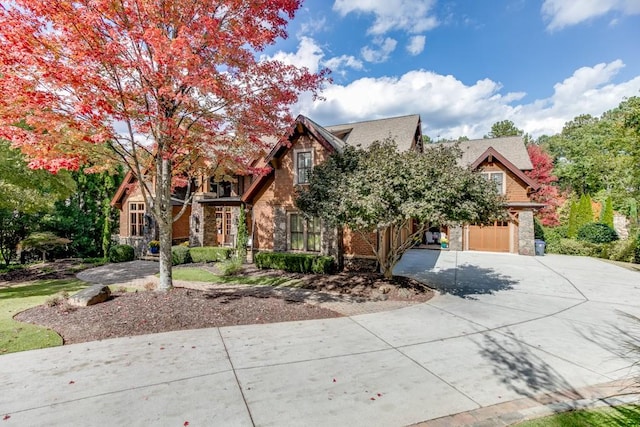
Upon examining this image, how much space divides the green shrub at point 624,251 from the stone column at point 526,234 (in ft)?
14.4

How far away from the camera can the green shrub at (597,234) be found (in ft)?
68.8

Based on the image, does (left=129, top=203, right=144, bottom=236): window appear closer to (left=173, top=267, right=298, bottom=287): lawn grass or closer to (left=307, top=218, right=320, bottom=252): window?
(left=173, top=267, right=298, bottom=287): lawn grass

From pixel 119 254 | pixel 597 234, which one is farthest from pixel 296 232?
pixel 597 234

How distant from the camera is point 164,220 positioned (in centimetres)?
936

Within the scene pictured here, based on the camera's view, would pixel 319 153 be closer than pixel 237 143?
No

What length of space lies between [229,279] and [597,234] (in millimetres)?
24959

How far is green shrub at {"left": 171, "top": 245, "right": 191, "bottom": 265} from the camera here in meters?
17.4

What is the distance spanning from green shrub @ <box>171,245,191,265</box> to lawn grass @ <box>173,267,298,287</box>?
9.22ft

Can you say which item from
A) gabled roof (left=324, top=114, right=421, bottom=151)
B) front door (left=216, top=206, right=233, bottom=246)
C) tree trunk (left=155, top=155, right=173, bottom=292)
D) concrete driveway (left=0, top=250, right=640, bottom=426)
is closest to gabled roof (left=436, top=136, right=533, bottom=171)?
gabled roof (left=324, top=114, right=421, bottom=151)

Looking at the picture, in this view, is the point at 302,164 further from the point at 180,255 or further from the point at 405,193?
the point at 180,255

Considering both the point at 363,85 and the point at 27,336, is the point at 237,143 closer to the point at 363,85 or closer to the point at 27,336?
the point at 27,336

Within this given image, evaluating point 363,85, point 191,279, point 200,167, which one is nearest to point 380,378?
point 200,167

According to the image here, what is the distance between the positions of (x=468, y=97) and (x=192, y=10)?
94.9 ft

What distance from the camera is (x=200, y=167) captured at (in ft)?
35.3
